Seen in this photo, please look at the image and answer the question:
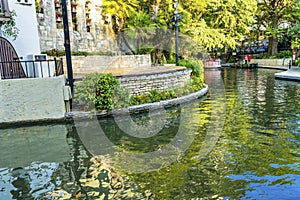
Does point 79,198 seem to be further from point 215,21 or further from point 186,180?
point 215,21

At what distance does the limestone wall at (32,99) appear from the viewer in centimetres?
907

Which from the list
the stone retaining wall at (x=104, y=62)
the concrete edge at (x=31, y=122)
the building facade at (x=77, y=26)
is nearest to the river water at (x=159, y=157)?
the concrete edge at (x=31, y=122)

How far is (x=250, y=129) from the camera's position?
8000mm

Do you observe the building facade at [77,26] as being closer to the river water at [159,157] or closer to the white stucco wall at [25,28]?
the white stucco wall at [25,28]

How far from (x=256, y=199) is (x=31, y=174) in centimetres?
423

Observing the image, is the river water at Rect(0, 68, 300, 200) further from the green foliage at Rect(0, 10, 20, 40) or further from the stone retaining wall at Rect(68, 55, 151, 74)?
the stone retaining wall at Rect(68, 55, 151, 74)

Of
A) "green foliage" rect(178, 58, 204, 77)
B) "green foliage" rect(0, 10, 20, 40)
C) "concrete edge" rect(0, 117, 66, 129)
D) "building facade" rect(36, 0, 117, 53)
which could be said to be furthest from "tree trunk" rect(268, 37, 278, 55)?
"green foliage" rect(0, 10, 20, 40)

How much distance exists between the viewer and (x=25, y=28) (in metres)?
10.8

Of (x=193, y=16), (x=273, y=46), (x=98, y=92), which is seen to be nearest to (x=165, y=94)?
(x=98, y=92)

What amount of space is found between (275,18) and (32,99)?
102ft

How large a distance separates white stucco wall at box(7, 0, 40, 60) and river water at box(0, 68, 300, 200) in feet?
11.7

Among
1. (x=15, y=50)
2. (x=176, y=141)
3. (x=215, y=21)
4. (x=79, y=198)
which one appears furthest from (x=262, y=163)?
(x=215, y=21)

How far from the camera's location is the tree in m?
30.6

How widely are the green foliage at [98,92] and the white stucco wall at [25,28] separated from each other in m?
2.75
